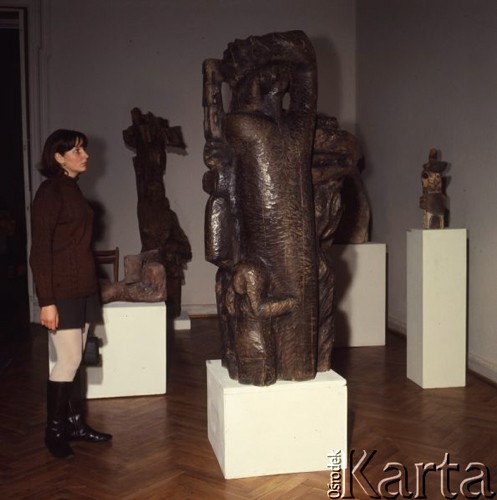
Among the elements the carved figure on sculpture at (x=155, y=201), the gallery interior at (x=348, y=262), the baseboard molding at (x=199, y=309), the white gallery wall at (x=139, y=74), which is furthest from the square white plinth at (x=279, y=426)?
the white gallery wall at (x=139, y=74)

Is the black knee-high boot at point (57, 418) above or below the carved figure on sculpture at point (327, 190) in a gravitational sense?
below

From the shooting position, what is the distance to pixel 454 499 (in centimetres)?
283

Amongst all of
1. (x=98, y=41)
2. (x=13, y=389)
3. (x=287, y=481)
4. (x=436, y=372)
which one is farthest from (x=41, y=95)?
(x=287, y=481)

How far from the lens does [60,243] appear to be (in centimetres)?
336

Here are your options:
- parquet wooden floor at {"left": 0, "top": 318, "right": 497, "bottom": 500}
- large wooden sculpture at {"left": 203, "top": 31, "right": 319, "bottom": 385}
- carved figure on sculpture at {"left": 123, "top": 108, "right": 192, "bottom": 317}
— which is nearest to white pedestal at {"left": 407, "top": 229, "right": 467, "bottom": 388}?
parquet wooden floor at {"left": 0, "top": 318, "right": 497, "bottom": 500}

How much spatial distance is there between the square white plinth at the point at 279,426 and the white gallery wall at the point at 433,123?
2.08m

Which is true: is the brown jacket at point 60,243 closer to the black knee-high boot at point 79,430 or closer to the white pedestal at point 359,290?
the black knee-high boot at point 79,430

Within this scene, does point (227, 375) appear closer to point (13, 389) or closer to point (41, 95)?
point (13, 389)

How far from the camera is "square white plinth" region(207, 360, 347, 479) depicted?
3.04m

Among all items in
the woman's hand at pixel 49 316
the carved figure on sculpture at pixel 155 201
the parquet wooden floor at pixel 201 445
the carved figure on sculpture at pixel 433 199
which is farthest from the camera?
the carved figure on sculpture at pixel 155 201

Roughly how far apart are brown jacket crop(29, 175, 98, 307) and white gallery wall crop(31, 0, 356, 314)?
14.2 ft

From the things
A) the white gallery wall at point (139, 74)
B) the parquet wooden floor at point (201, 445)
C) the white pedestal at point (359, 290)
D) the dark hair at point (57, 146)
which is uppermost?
the white gallery wall at point (139, 74)

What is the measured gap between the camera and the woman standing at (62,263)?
129 inches

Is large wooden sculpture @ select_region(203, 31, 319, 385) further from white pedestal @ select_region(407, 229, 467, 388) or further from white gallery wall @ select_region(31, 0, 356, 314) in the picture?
white gallery wall @ select_region(31, 0, 356, 314)
